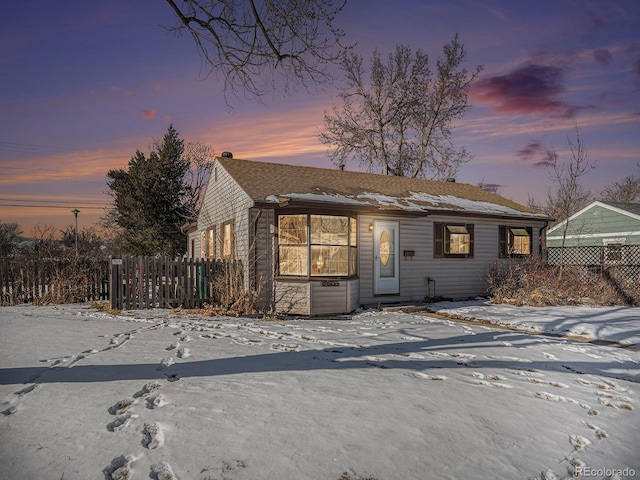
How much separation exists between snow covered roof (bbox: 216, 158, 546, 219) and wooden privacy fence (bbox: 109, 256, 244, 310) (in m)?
2.45

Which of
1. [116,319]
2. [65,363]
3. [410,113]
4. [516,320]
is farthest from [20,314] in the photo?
[410,113]

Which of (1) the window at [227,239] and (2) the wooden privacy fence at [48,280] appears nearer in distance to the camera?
(2) the wooden privacy fence at [48,280]

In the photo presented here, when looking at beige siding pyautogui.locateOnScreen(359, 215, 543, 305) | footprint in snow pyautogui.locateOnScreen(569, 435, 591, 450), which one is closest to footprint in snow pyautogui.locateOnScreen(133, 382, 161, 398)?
footprint in snow pyautogui.locateOnScreen(569, 435, 591, 450)

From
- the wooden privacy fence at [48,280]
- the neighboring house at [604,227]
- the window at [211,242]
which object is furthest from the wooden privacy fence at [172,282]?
the neighboring house at [604,227]

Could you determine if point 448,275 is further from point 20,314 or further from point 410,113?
point 410,113

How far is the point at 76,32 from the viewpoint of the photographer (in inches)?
374

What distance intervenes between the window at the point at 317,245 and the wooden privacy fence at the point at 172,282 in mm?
1480

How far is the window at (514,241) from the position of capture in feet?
52.3

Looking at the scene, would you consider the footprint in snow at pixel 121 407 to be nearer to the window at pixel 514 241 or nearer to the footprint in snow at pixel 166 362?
the footprint in snow at pixel 166 362

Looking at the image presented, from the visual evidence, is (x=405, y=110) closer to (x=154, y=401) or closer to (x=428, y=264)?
(x=428, y=264)

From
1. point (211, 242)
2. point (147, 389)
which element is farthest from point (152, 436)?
point (211, 242)

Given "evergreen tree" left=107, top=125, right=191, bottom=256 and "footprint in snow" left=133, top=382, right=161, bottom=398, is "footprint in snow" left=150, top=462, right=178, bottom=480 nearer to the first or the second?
"footprint in snow" left=133, top=382, right=161, bottom=398

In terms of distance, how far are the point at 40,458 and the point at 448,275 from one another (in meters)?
13.5

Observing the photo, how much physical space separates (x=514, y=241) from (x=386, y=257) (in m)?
6.13
